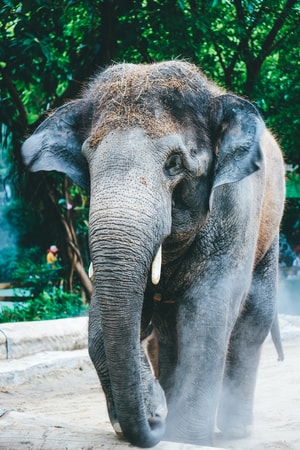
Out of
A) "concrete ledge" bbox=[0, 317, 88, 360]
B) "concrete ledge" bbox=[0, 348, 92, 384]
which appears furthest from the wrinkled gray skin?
"concrete ledge" bbox=[0, 317, 88, 360]

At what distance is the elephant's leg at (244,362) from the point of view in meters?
6.36

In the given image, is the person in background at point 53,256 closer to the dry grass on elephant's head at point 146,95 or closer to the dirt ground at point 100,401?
the dirt ground at point 100,401

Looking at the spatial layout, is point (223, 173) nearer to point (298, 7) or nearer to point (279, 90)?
point (298, 7)

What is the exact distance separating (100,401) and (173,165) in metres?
3.83

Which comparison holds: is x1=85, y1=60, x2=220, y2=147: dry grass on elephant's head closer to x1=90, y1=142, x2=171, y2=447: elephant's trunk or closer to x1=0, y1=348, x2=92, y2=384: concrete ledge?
x1=90, y1=142, x2=171, y2=447: elephant's trunk

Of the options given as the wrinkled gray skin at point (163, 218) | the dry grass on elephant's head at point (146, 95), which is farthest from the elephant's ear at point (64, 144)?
the dry grass on elephant's head at point (146, 95)

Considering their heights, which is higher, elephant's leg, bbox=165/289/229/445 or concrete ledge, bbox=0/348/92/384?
elephant's leg, bbox=165/289/229/445

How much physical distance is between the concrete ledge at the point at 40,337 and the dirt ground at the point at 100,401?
0.41 meters

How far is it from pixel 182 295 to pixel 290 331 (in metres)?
5.98

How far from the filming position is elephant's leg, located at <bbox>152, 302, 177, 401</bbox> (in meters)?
5.52

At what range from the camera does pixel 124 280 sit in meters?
4.21

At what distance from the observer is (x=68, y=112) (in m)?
5.28

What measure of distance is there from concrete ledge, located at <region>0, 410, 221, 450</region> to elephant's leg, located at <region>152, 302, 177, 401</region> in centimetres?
113

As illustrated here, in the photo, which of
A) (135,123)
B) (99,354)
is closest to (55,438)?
(99,354)
